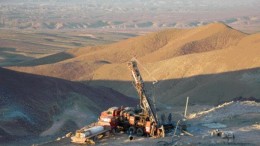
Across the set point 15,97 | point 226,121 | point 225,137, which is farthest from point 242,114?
point 15,97

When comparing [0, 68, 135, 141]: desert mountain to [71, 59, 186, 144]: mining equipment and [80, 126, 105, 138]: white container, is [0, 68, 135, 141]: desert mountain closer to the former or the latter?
[71, 59, 186, 144]: mining equipment

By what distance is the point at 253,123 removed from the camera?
1083 inches

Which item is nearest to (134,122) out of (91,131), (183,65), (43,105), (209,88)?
(91,131)

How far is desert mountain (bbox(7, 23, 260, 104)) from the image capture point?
186 feet

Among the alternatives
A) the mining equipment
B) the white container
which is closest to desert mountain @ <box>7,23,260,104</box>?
the mining equipment

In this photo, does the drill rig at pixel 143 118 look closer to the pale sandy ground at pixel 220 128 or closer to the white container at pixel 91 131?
the pale sandy ground at pixel 220 128

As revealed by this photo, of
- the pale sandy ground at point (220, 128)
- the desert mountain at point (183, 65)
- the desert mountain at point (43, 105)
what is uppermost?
the desert mountain at point (183, 65)

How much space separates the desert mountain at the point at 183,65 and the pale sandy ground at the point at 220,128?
70.5 ft

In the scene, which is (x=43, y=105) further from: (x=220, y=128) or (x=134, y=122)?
(x=220, y=128)

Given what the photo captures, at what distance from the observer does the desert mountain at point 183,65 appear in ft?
186

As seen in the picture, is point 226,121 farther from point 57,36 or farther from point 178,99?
point 57,36

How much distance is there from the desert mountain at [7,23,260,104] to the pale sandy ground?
21.5 meters

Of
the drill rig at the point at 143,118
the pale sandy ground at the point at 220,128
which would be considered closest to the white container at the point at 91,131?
the pale sandy ground at the point at 220,128

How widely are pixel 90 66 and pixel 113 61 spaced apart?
7.84m
